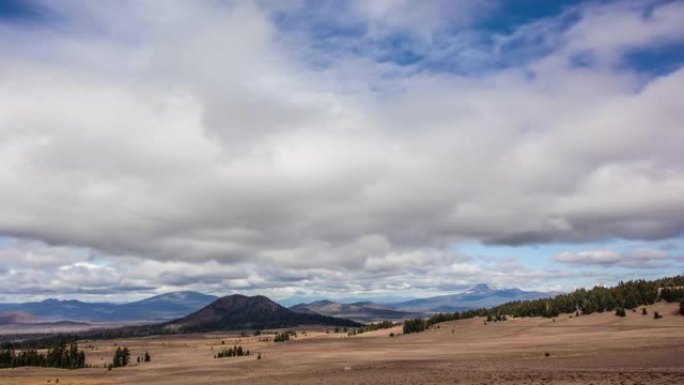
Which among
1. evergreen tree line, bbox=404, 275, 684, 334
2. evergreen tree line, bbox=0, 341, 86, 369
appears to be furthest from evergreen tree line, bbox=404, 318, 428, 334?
evergreen tree line, bbox=0, 341, 86, 369

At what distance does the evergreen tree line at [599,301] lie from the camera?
139 m

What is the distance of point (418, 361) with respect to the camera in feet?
255

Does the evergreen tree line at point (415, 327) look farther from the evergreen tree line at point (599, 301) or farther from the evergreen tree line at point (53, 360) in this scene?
the evergreen tree line at point (53, 360)

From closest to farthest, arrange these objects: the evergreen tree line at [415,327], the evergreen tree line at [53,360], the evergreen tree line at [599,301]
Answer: the evergreen tree line at [53,360]
the evergreen tree line at [599,301]
the evergreen tree line at [415,327]

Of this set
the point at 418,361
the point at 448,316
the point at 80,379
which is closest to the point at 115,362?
the point at 80,379

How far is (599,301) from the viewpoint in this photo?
485ft

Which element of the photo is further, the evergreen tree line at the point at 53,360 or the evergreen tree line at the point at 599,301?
the evergreen tree line at the point at 599,301

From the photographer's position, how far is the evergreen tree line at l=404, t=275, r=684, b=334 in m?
139

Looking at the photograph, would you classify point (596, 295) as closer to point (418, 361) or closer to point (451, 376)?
point (418, 361)

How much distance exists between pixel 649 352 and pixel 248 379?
45802 mm

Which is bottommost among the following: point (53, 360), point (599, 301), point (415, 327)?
point (415, 327)

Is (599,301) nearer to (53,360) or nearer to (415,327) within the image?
(415,327)

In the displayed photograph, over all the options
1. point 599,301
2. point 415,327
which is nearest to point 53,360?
point 415,327

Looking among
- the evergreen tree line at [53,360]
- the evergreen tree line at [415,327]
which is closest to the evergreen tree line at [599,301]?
the evergreen tree line at [415,327]
